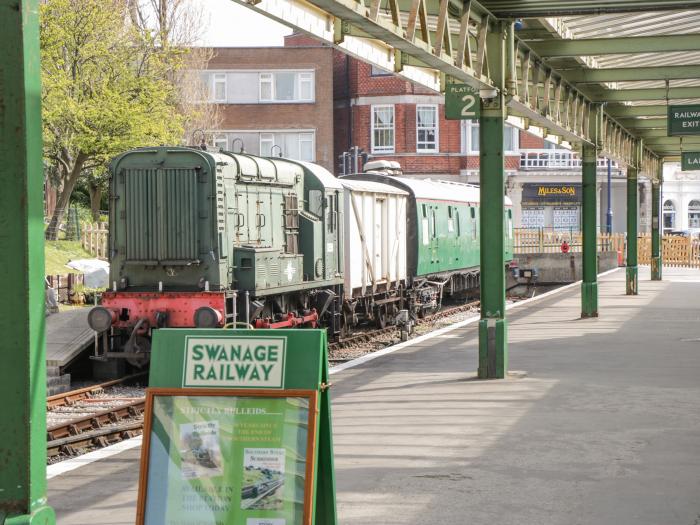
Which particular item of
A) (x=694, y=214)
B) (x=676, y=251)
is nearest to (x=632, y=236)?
(x=676, y=251)

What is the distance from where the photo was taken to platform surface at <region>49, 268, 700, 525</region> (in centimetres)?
761

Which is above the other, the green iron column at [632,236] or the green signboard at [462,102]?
the green signboard at [462,102]

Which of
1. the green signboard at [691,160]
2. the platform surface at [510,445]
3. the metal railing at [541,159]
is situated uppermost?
the metal railing at [541,159]

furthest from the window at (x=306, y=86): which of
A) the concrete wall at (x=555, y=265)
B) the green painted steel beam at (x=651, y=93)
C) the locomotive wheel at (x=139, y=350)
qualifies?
the locomotive wheel at (x=139, y=350)

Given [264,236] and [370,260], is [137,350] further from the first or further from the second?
[370,260]

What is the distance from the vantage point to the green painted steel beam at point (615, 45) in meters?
16.0

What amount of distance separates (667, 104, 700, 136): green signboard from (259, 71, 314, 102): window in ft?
101

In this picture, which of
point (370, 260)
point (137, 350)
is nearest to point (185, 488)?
point (137, 350)

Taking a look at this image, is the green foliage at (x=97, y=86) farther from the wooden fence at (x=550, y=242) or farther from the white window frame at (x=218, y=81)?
the wooden fence at (x=550, y=242)

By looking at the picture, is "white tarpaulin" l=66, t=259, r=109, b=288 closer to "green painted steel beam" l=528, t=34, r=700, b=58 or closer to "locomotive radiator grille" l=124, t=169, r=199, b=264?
"locomotive radiator grille" l=124, t=169, r=199, b=264

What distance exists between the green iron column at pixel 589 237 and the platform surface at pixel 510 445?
552 cm

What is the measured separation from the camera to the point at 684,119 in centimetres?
2217

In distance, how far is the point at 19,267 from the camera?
514cm

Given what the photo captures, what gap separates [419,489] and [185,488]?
2878 millimetres
